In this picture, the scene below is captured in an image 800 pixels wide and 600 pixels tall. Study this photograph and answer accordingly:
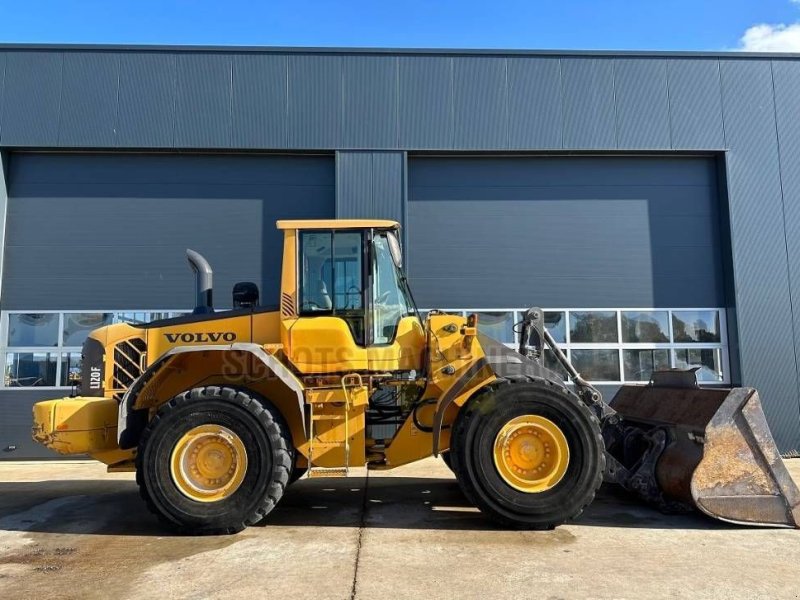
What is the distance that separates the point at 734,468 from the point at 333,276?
13.6ft

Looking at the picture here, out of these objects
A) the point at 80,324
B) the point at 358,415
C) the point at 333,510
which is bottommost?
the point at 333,510

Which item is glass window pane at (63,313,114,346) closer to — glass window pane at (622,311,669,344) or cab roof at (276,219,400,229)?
cab roof at (276,219,400,229)

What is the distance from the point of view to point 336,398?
554cm

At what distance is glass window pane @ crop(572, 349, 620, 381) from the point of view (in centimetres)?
1047

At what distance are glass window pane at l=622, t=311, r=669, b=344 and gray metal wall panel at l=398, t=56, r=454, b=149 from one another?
4.72 m

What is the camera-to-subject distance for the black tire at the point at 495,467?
5145mm

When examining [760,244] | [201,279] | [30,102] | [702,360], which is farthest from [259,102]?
[760,244]

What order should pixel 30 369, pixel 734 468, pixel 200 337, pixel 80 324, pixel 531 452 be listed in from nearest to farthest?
pixel 734 468 → pixel 531 452 → pixel 200 337 → pixel 30 369 → pixel 80 324

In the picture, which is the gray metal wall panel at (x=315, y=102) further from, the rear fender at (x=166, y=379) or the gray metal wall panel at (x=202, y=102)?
the rear fender at (x=166, y=379)

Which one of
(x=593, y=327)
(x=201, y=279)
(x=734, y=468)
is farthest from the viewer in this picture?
(x=593, y=327)

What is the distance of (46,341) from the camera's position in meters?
10.2

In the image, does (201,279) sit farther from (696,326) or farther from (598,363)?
(696,326)

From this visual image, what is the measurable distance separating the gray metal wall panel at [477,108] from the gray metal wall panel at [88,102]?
6.31 metres

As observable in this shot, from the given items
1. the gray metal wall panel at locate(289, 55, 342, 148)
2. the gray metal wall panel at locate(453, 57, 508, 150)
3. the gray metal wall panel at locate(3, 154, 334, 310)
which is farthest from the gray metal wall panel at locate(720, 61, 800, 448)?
the gray metal wall panel at locate(3, 154, 334, 310)
